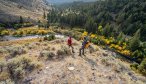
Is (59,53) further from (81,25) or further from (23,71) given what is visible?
(81,25)

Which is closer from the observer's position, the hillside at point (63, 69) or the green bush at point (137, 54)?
the hillside at point (63, 69)

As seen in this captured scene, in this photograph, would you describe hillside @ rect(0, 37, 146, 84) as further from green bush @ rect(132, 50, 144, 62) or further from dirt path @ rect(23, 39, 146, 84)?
green bush @ rect(132, 50, 144, 62)

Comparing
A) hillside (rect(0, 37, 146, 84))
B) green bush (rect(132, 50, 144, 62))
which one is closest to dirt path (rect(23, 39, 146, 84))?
hillside (rect(0, 37, 146, 84))

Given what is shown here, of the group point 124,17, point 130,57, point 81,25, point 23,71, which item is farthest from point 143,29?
point 23,71

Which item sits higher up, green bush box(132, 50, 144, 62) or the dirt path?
the dirt path

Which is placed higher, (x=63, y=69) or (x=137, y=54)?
(x=63, y=69)

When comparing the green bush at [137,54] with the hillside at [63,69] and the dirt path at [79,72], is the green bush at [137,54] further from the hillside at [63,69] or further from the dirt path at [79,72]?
the dirt path at [79,72]

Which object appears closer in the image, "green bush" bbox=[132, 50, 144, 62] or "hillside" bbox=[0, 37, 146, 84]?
"hillside" bbox=[0, 37, 146, 84]

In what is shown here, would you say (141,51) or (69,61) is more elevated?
(69,61)

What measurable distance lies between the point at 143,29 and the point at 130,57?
57.0 meters

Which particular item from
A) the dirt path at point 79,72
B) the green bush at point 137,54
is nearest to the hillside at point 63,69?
the dirt path at point 79,72

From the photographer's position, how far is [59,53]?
77.0 feet

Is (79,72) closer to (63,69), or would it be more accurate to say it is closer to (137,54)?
(63,69)

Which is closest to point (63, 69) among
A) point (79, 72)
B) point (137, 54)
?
point (79, 72)
